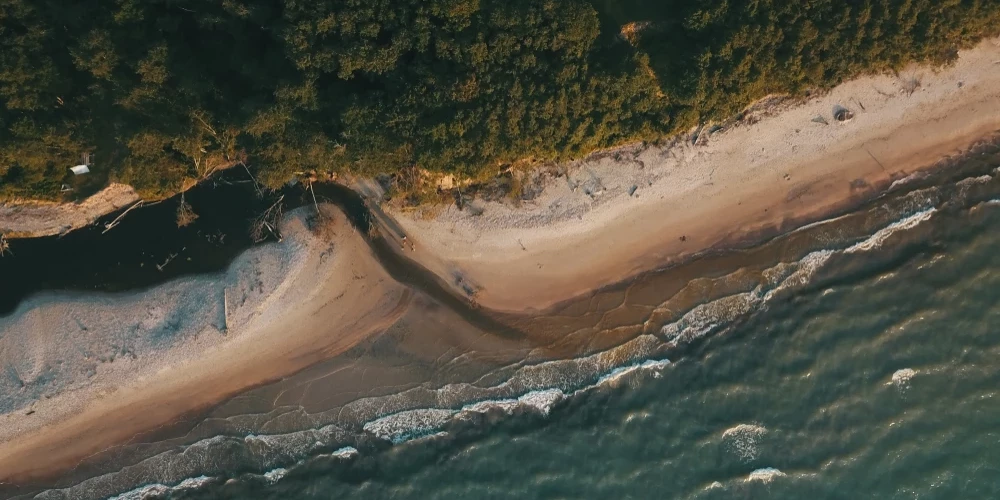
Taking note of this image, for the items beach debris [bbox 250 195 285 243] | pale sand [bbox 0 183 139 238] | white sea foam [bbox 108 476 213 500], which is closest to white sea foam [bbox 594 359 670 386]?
beach debris [bbox 250 195 285 243]

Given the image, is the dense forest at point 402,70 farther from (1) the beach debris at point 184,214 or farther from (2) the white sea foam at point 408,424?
(2) the white sea foam at point 408,424

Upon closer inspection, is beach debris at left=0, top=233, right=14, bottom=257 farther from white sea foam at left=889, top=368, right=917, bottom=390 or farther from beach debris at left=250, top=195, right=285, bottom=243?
white sea foam at left=889, top=368, right=917, bottom=390

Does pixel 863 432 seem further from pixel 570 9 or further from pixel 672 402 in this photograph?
pixel 570 9

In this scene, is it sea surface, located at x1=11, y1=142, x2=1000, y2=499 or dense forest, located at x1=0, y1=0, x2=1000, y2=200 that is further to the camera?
sea surface, located at x1=11, y1=142, x2=1000, y2=499

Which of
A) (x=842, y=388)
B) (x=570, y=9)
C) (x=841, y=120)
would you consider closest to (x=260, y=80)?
(x=570, y=9)

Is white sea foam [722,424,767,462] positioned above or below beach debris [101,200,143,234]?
below

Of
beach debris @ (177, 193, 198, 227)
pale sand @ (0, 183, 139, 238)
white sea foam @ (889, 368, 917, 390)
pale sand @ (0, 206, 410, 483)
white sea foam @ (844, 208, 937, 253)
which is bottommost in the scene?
white sea foam @ (889, 368, 917, 390)

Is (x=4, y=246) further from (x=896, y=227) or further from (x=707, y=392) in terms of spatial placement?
(x=896, y=227)
